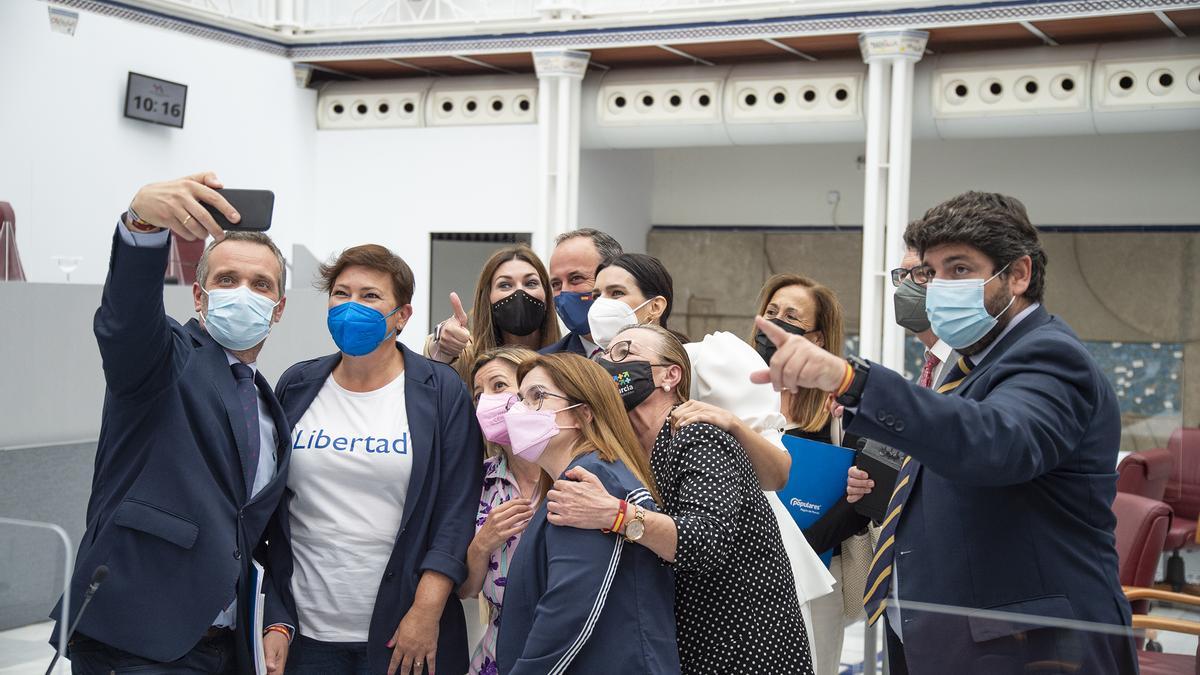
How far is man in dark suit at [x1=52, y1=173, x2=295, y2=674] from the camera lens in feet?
7.48

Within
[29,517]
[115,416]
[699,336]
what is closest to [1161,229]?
[699,336]

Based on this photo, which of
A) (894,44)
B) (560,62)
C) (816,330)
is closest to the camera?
(816,330)

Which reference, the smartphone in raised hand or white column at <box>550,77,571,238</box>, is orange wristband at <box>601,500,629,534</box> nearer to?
the smartphone in raised hand

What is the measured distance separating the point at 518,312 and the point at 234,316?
1.15 meters

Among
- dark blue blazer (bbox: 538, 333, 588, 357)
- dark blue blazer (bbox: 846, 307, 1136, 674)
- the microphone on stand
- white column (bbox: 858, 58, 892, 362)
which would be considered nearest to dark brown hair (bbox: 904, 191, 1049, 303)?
dark blue blazer (bbox: 846, 307, 1136, 674)

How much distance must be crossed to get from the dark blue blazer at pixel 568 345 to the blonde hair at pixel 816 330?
559 mm

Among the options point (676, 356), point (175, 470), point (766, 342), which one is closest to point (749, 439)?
point (676, 356)

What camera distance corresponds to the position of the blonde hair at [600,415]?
249 cm

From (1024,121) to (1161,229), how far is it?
92.2 inches

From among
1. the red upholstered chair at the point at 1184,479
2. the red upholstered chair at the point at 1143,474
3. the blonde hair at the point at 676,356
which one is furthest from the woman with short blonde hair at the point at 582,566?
the red upholstered chair at the point at 1184,479

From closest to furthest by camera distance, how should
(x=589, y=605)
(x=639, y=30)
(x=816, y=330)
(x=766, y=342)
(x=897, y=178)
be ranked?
1. (x=589, y=605)
2. (x=766, y=342)
3. (x=816, y=330)
4. (x=897, y=178)
5. (x=639, y=30)

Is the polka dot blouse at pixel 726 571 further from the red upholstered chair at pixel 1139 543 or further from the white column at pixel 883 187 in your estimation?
the white column at pixel 883 187

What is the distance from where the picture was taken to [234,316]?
2.68 m

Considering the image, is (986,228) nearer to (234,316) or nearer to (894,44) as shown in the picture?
(234,316)
